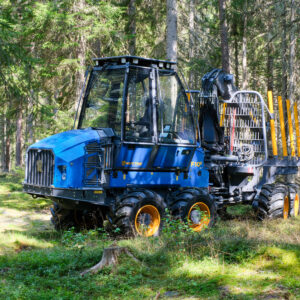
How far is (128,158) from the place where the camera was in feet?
31.1

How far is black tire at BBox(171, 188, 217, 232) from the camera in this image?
9820 millimetres

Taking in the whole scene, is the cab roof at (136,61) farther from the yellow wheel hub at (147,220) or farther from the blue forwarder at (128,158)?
the yellow wheel hub at (147,220)

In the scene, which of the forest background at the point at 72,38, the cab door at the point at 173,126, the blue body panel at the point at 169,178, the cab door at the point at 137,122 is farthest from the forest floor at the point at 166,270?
the forest background at the point at 72,38

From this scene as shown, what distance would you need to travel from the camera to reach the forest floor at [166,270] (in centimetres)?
557

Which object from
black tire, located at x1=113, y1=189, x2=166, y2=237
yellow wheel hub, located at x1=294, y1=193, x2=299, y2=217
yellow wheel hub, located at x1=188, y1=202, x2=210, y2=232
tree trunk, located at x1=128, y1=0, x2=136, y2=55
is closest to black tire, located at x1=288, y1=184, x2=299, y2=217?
yellow wheel hub, located at x1=294, y1=193, x2=299, y2=217

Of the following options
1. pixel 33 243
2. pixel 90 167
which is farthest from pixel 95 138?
pixel 33 243

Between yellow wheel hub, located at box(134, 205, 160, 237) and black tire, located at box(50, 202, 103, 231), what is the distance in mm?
1090

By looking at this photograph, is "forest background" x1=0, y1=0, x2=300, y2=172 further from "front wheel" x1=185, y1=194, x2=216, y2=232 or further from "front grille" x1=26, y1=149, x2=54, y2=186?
"front wheel" x1=185, y1=194, x2=216, y2=232

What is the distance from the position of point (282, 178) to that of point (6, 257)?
1624 centimetres

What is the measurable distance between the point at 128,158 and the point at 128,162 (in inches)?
3.4

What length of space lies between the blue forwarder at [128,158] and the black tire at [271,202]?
5cm

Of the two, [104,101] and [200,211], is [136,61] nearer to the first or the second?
[104,101]

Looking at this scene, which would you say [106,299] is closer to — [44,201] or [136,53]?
[44,201]

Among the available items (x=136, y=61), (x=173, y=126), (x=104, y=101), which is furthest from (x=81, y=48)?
(x=173, y=126)
